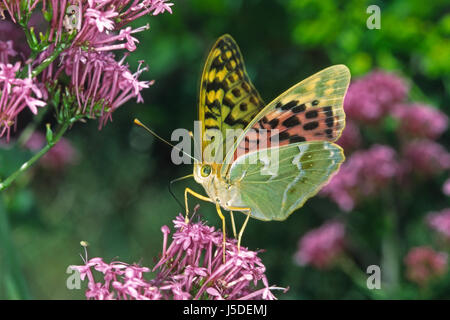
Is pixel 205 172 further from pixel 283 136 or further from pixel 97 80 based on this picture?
pixel 97 80

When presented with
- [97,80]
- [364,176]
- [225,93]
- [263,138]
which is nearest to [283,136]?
[263,138]

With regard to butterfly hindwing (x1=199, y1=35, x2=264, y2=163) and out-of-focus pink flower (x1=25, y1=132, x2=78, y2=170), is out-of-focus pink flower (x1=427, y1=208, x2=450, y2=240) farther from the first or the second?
out-of-focus pink flower (x1=25, y1=132, x2=78, y2=170)

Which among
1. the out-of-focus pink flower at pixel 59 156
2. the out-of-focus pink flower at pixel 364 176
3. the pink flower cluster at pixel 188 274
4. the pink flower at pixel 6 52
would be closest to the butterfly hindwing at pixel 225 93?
the pink flower cluster at pixel 188 274

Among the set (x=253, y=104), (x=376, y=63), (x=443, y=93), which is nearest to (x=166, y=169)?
(x=376, y=63)

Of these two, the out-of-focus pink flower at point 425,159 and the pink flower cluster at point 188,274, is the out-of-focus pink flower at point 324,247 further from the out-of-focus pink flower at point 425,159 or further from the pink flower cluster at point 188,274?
the pink flower cluster at point 188,274

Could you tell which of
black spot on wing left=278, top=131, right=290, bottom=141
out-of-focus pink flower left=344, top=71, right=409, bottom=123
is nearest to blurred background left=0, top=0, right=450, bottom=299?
out-of-focus pink flower left=344, top=71, right=409, bottom=123
